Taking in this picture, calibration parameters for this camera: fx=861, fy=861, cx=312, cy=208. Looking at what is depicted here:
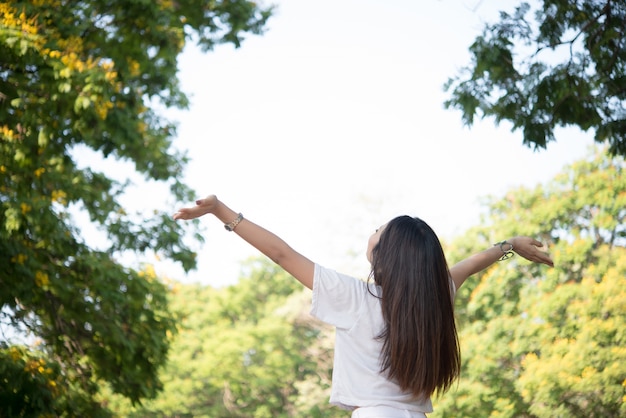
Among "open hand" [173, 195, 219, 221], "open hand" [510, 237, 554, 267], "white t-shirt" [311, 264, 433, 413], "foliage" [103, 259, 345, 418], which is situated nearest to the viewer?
"white t-shirt" [311, 264, 433, 413]

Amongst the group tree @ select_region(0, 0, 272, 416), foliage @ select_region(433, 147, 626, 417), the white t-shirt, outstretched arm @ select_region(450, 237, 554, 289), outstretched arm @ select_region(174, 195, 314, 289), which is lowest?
the white t-shirt

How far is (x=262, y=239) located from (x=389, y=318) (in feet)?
1.51

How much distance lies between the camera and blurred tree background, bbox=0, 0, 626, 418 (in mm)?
6484

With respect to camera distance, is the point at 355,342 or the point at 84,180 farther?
the point at 84,180


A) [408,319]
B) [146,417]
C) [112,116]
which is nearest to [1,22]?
[112,116]

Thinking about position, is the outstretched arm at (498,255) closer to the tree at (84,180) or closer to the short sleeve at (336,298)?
the short sleeve at (336,298)

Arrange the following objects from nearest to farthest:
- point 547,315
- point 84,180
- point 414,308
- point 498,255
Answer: point 414,308 → point 498,255 → point 84,180 → point 547,315

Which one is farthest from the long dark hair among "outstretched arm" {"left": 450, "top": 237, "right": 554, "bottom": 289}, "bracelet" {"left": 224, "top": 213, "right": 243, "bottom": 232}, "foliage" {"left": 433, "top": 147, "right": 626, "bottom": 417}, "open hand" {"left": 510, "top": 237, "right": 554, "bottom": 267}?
"foliage" {"left": 433, "top": 147, "right": 626, "bottom": 417}

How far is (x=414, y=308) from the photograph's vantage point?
2594 millimetres

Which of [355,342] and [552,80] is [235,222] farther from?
[552,80]

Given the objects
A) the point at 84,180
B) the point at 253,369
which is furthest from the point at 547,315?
the point at 253,369

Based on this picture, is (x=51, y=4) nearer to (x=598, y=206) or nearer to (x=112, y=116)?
(x=112, y=116)

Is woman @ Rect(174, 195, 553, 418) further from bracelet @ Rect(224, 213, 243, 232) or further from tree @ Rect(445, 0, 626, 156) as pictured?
tree @ Rect(445, 0, 626, 156)

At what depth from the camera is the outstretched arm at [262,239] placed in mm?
2619
